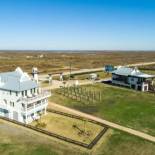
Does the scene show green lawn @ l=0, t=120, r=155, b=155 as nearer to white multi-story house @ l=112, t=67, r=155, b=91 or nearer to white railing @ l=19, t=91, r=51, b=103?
white railing @ l=19, t=91, r=51, b=103

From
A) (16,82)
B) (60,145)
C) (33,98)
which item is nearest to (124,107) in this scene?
(33,98)

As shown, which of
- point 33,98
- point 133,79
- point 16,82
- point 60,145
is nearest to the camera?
point 60,145

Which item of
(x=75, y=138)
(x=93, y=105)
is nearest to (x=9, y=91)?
(x=75, y=138)

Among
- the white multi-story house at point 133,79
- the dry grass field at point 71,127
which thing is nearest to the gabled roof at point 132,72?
the white multi-story house at point 133,79

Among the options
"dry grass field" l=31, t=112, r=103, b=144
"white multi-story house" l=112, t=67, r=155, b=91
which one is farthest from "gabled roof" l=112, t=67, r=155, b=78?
"dry grass field" l=31, t=112, r=103, b=144

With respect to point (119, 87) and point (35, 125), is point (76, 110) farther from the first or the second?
point (119, 87)

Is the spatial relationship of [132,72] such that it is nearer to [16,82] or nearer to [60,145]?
[16,82]

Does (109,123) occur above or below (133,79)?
below
